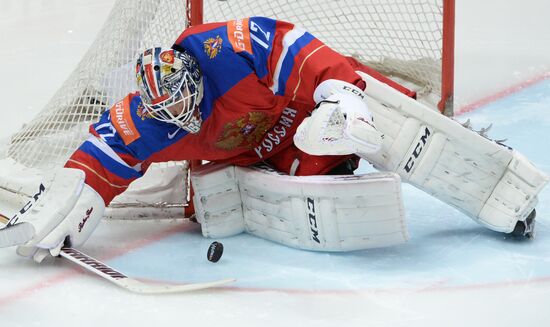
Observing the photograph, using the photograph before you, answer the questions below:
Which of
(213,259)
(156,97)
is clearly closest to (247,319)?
(213,259)

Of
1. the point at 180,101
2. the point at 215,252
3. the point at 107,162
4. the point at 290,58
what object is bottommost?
the point at 215,252

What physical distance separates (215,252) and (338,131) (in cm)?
53

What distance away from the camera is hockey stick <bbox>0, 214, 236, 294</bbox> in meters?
2.78

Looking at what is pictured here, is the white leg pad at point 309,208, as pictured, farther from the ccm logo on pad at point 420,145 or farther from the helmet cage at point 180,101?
the helmet cage at point 180,101

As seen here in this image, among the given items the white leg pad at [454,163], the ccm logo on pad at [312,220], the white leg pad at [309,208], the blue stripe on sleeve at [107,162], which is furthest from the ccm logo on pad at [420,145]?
the blue stripe on sleeve at [107,162]

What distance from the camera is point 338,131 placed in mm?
2719

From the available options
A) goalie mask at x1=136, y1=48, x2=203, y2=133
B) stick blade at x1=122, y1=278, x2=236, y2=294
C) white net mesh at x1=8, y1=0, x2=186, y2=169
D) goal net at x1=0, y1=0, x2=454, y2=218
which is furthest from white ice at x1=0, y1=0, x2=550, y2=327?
goalie mask at x1=136, y1=48, x2=203, y2=133

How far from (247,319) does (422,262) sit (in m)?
0.61

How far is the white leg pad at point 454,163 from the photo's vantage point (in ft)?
10.0

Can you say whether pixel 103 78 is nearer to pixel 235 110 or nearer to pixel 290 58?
pixel 235 110

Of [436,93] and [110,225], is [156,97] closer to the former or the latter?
[110,225]

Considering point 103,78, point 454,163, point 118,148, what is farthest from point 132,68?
point 454,163

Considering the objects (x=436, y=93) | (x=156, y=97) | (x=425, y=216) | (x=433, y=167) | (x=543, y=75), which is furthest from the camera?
(x=543, y=75)

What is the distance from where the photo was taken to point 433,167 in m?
3.10
